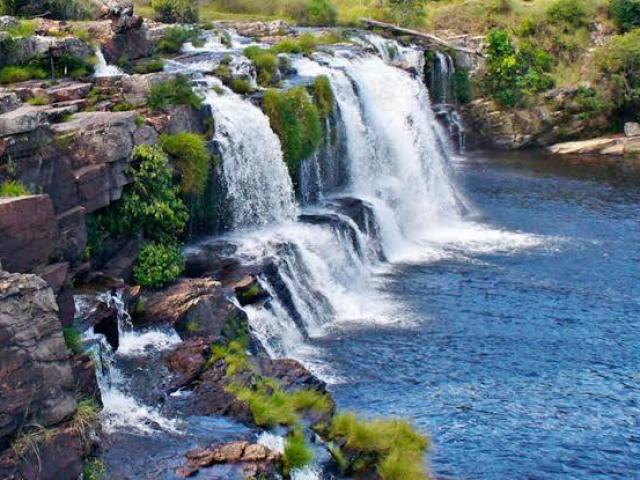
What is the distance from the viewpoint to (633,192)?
3631cm

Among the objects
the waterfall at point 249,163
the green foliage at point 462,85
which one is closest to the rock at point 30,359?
the waterfall at point 249,163

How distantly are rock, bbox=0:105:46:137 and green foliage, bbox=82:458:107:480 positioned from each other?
6.42 meters

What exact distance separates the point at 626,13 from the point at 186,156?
3289 centimetres

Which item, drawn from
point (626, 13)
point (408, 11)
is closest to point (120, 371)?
point (408, 11)

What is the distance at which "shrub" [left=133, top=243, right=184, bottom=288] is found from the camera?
20.3 metres

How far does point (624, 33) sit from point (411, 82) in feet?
56.1

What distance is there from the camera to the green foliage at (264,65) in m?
29.7

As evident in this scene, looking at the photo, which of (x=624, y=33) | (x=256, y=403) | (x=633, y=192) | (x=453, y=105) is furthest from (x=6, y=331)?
(x=624, y=33)

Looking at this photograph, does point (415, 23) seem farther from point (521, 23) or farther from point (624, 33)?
point (624, 33)

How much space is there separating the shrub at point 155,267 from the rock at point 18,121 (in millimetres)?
4245

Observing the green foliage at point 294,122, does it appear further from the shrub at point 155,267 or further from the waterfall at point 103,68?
the shrub at point 155,267

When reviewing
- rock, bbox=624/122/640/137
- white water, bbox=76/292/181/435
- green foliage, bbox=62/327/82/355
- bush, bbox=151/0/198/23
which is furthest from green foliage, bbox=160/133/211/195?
rock, bbox=624/122/640/137

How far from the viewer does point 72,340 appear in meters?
15.9

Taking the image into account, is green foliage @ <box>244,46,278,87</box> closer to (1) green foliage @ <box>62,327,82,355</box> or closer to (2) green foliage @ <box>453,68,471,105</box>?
(1) green foliage @ <box>62,327,82,355</box>
